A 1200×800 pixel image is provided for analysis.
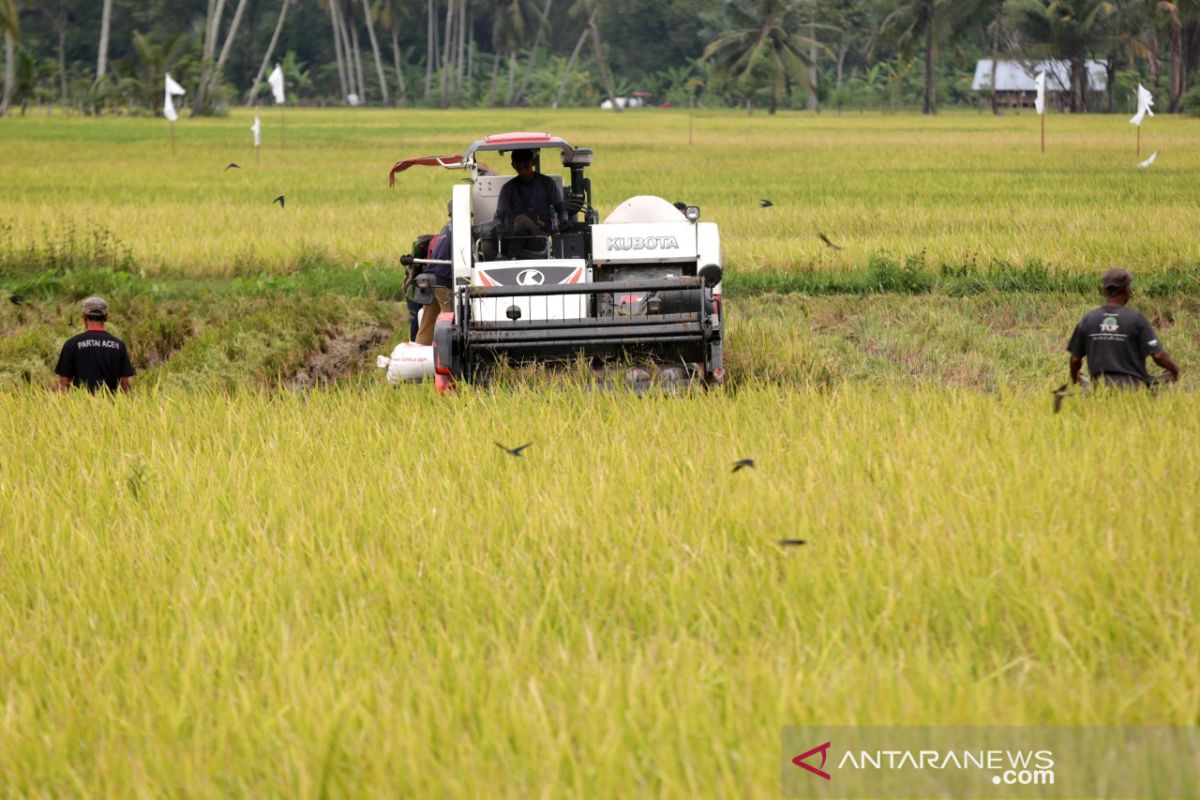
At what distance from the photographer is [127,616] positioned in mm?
4738

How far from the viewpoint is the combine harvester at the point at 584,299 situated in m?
8.28

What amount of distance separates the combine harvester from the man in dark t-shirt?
1.85 metres

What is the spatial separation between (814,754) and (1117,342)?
4463 millimetres

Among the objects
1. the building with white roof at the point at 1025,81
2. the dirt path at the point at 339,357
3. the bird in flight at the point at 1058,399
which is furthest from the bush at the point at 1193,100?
the bird in flight at the point at 1058,399

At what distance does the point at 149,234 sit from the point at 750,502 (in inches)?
542

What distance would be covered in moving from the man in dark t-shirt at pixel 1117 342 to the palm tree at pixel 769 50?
61745 millimetres

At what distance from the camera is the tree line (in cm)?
6350

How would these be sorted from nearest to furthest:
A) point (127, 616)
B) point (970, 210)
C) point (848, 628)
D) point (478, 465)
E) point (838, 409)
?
1. point (848, 628)
2. point (127, 616)
3. point (478, 465)
4. point (838, 409)
5. point (970, 210)

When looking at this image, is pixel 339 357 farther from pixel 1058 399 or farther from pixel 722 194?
pixel 722 194

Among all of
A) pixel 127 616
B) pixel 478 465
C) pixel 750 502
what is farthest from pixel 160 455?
pixel 750 502

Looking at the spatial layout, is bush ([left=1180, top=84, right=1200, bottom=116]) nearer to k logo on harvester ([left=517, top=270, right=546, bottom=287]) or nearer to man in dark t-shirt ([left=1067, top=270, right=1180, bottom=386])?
k logo on harvester ([left=517, top=270, right=546, bottom=287])

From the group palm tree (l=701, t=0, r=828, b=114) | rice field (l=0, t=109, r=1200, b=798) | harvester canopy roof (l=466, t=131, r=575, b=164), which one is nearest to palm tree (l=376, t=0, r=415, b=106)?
palm tree (l=701, t=0, r=828, b=114)

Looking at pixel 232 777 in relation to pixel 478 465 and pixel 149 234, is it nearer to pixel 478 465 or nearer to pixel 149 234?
pixel 478 465

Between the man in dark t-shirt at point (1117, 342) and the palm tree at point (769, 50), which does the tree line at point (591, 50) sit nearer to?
the palm tree at point (769, 50)
